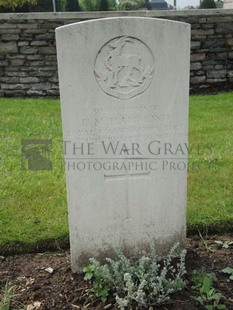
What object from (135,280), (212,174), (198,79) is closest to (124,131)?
(135,280)

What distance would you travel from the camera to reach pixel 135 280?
2299 millimetres

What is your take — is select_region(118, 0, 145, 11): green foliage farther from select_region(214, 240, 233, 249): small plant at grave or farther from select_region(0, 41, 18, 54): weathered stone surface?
select_region(214, 240, 233, 249): small plant at grave

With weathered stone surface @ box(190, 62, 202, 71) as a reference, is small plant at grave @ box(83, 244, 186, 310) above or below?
below

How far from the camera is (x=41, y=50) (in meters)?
7.67

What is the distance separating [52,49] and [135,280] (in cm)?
620

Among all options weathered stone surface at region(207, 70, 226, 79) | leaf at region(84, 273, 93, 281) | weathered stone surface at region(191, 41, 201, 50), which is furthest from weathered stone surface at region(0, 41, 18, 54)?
leaf at region(84, 273, 93, 281)

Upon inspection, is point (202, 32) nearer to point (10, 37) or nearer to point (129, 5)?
point (10, 37)

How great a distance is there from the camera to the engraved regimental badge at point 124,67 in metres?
2.13

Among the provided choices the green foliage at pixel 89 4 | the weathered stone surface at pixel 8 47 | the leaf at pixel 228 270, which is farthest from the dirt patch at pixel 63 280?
the green foliage at pixel 89 4

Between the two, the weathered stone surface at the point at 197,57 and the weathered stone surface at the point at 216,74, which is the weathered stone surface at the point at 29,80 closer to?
the weathered stone surface at the point at 197,57

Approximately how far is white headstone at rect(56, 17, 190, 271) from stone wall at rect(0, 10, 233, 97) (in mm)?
5777

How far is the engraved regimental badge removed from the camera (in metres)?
2.13

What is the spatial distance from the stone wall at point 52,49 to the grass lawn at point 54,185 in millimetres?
1951

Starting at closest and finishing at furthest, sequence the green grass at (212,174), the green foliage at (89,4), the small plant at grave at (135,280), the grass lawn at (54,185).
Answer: the small plant at grave at (135,280) < the grass lawn at (54,185) < the green grass at (212,174) < the green foliage at (89,4)
